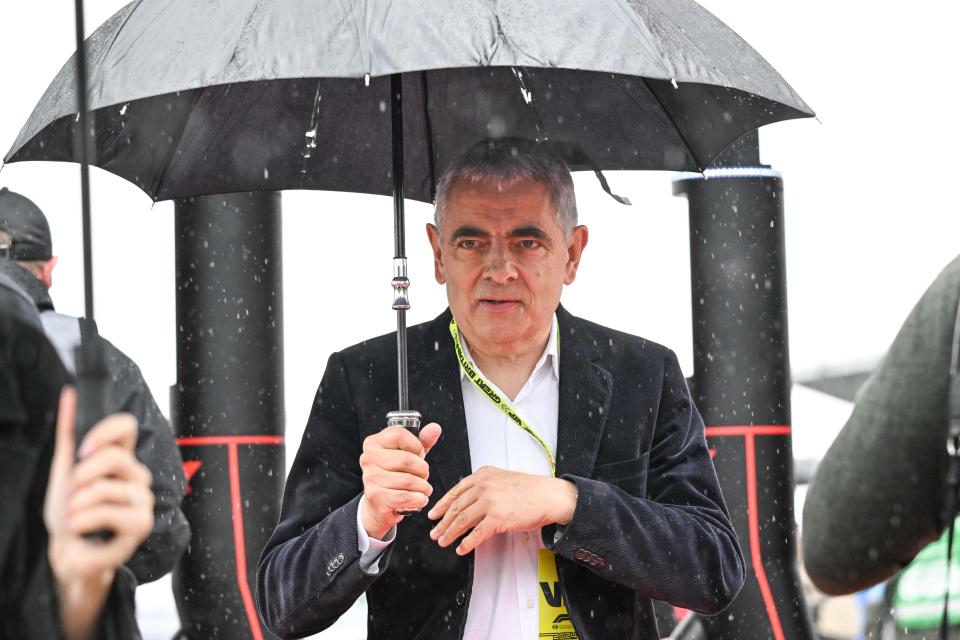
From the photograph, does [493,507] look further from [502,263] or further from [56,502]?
[56,502]

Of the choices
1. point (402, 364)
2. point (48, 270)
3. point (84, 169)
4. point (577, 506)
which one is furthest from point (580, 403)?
point (48, 270)

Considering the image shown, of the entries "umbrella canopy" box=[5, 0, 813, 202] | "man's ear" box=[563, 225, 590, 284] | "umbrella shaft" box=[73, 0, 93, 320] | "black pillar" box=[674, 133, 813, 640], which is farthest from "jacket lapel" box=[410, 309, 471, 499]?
"black pillar" box=[674, 133, 813, 640]

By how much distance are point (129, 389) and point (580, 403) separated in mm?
1583

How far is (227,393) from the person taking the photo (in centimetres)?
616

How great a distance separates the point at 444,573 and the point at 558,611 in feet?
0.92

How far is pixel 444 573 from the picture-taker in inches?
139

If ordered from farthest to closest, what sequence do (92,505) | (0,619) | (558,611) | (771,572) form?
(771,572) → (558,611) → (0,619) → (92,505)

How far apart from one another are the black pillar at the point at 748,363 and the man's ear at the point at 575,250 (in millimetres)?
2026

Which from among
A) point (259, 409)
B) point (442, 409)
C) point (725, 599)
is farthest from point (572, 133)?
point (259, 409)

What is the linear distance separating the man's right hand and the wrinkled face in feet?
1.70

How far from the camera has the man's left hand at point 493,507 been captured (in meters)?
3.35

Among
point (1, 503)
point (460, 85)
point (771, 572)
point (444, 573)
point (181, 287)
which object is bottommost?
point (771, 572)

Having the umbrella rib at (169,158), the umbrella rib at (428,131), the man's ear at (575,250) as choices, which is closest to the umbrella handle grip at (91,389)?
the man's ear at (575,250)

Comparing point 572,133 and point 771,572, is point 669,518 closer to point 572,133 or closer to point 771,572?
point 572,133
